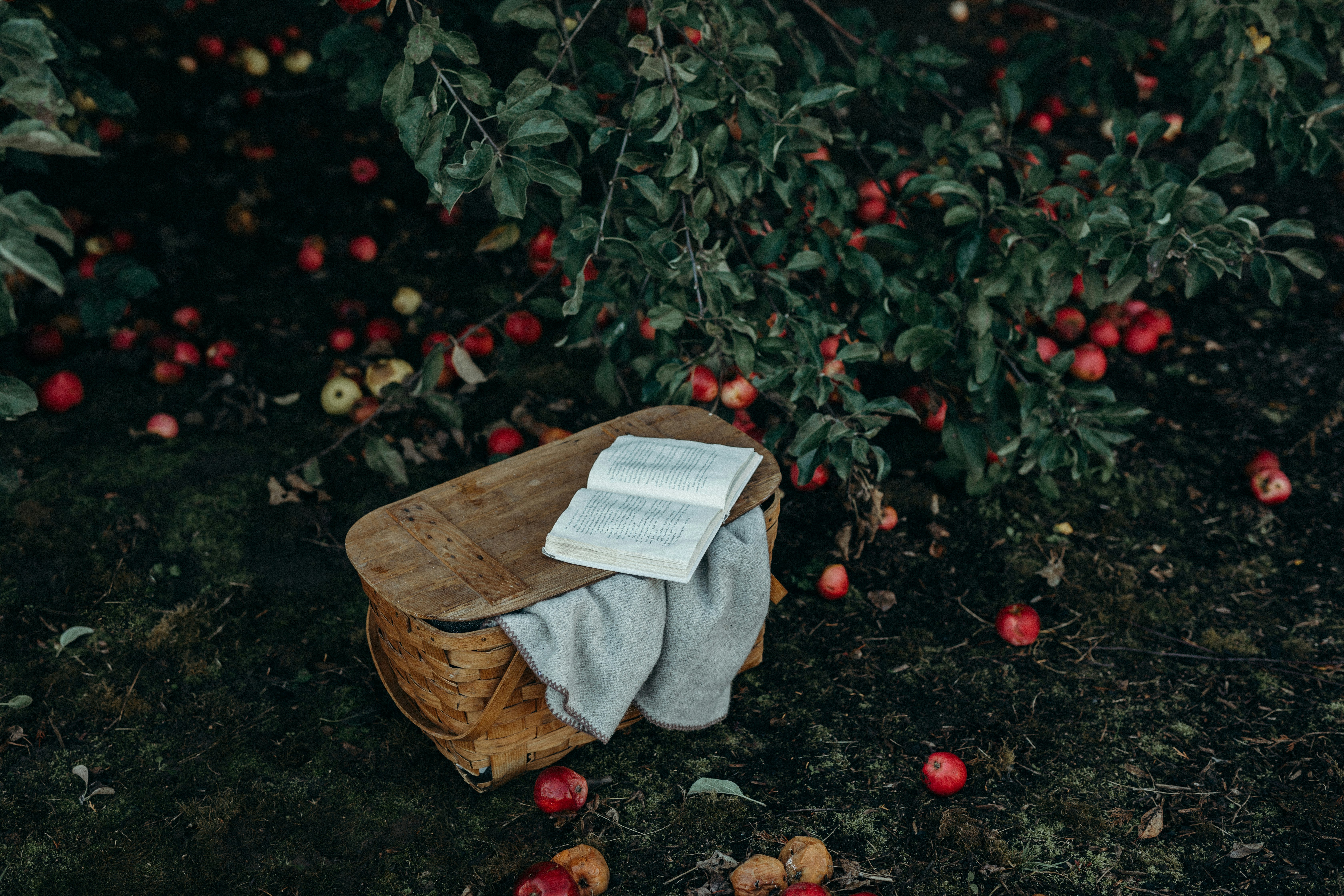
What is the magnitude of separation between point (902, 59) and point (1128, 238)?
1.11 metres

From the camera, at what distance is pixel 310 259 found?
4.45 metres


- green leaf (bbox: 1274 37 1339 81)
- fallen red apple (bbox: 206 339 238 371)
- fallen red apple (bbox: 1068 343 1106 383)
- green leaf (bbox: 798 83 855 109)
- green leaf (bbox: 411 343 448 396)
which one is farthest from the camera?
fallen red apple (bbox: 206 339 238 371)

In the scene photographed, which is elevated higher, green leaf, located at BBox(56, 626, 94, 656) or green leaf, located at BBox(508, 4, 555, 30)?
green leaf, located at BBox(508, 4, 555, 30)

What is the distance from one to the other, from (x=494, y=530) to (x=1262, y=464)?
2746mm

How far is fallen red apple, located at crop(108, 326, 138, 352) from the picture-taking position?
155 inches

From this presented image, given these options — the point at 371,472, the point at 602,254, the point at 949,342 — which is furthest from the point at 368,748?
the point at 949,342

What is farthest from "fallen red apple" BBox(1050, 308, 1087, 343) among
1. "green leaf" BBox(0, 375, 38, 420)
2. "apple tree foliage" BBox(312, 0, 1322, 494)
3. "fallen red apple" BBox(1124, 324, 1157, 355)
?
"green leaf" BBox(0, 375, 38, 420)

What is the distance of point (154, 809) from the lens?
2.29 meters

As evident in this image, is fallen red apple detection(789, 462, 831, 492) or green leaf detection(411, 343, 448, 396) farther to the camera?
fallen red apple detection(789, 462, 831, 492)

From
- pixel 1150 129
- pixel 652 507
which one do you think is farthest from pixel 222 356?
pixel 1150 129

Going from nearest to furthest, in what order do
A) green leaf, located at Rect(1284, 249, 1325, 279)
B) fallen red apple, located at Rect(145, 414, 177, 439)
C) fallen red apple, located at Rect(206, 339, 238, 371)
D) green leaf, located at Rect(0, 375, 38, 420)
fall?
1. green leaf, located at Rect(0, 375, 38, 420)
2. green leaf, located at Rect(1284, 249, 1325, 279)
3. fallen red apple, located at Rect(145, 414, 177, 439)
4. fallen red apple, located at Rect(206, 339, 238, 371)

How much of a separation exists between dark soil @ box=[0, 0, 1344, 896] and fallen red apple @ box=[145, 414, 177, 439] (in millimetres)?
55

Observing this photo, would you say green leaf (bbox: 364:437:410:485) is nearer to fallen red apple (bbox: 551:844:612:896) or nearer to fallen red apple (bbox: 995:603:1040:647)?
fallen red apple (bbox: 551:844:612:896)

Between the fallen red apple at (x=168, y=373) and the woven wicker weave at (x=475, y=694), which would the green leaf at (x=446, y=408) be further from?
the fallen red apple at (x=168, y=373)
